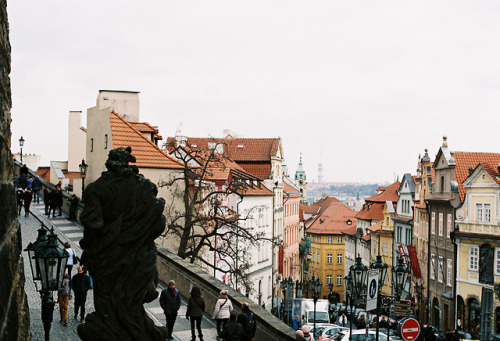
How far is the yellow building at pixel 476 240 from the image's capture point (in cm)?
4634

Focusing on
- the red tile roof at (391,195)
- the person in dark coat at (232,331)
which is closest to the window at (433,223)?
the red tile roof at (391,195)

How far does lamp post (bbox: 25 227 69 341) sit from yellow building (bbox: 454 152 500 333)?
3914cm

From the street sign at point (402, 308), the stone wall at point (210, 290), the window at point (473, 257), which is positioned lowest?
the window at point (473, 257)

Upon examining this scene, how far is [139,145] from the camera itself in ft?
111

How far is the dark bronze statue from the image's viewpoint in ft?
18.3

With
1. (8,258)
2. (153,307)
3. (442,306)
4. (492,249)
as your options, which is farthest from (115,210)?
(442,306)

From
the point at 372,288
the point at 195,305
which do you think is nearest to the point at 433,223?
the point at 372,288

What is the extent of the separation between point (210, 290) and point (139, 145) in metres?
17.7

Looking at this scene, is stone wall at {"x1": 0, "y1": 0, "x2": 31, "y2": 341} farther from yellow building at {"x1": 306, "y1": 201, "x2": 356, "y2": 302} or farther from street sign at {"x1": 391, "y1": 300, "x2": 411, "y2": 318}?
yellow building at {"x1": 306, "y1": 201, "x2": 356, "y2": 302}

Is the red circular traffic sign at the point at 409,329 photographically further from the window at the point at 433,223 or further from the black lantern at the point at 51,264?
the window at the point at 433,223

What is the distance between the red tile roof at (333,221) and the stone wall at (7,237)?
112803 millimetres

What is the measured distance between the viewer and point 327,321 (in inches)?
A: 1620

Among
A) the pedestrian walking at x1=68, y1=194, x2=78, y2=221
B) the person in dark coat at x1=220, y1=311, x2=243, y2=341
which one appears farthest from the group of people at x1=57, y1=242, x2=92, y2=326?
the pedestrian walking at x1=68, y1=194, x2=78, y2=221

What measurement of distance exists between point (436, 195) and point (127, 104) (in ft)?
90.9
